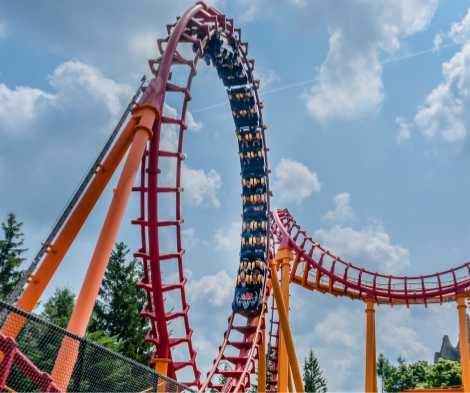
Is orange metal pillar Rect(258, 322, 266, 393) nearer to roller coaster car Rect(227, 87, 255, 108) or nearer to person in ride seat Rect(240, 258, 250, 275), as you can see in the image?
person in ride seat Rect(240, 258, 250, 275)

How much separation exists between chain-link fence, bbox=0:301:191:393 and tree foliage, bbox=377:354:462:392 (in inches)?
1262

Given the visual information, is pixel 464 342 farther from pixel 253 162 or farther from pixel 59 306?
pixel 59 306

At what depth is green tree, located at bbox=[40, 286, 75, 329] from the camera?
22.4 m

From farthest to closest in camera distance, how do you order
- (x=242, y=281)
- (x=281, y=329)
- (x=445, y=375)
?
(x=445, y=375)
(x=242, y=281)
(x=281, y=329)

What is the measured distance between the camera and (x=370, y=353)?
13.6m

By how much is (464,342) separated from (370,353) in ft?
8.90

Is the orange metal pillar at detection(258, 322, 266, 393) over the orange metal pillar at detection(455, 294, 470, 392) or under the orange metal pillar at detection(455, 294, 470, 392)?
under

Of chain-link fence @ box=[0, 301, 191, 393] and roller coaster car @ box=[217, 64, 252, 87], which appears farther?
roller coaster car @ box=[217, 64, 252, 87]

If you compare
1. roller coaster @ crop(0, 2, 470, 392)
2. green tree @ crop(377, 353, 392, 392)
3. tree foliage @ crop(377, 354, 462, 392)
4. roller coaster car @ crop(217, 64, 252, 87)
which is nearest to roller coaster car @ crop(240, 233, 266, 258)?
roller coaster @ crop(0, 2, 470, 392)

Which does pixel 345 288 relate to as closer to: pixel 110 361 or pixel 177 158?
pixel 177 158

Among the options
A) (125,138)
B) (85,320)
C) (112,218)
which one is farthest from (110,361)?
(125,138)

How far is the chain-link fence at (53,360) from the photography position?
3.50 meters

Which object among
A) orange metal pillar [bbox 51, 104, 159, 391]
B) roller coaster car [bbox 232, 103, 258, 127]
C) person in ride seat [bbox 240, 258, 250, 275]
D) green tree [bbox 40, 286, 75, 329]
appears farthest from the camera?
green tree [bbox 40, 286, 75, 329]

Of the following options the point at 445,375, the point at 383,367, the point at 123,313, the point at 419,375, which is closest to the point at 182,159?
the point at 123,313
